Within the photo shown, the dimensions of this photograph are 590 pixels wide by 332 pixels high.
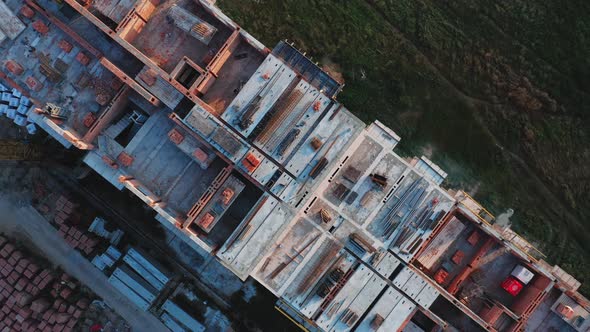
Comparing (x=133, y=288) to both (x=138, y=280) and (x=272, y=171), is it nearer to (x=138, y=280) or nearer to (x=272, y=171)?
(x=138, y=280)

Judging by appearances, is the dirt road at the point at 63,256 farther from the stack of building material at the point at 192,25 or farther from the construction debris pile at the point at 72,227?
the stack of building material at the point at 192,25

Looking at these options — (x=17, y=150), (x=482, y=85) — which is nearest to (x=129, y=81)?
(x=17, y=150)

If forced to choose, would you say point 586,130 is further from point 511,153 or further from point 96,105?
point 96,105

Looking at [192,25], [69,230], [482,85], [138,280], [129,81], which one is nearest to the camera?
[192,25]

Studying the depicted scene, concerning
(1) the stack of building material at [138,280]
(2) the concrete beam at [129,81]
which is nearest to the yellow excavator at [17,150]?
(1) the stack of building material at [138,280]

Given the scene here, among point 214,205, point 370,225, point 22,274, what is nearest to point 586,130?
point 370,225

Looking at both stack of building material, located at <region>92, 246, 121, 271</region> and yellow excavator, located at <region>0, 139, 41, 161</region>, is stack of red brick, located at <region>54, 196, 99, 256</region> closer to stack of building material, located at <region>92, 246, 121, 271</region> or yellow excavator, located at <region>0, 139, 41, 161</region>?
stack of building material, located at <region>92, 246, 121, 271</region>
